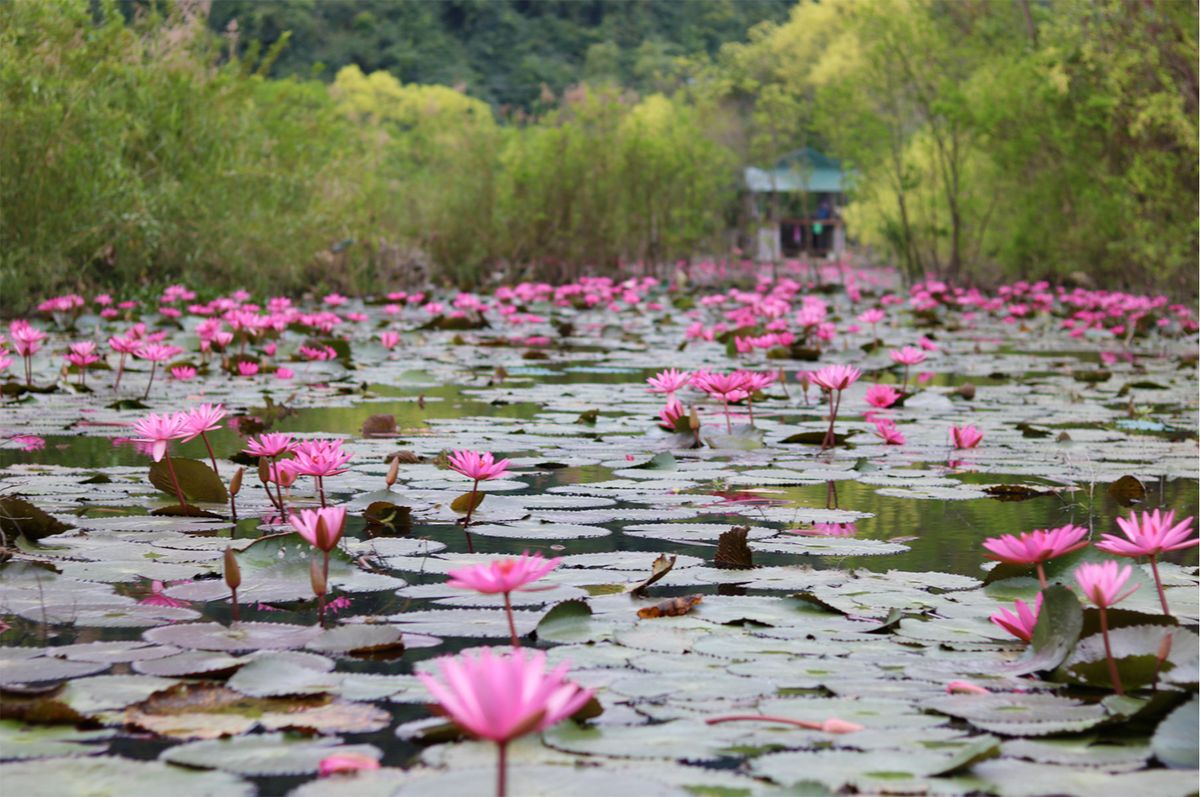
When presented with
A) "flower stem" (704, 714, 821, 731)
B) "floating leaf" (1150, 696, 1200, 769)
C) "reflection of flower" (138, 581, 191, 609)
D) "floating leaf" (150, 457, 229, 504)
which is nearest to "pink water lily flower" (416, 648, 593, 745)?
"flower stem" (704, 714, 821, 731)

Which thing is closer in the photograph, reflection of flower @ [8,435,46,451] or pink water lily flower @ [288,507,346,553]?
pink water lily flower @ [288,507,346,553]

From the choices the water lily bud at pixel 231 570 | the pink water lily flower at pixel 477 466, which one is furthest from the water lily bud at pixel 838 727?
the pink water lily flower at pixel 477 466

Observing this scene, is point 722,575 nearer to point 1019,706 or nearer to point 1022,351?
point 1019,706

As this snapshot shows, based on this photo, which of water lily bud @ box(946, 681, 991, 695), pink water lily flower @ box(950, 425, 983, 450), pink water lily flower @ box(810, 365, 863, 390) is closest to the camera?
water lily bud @ box(946, 681, 991, 695)

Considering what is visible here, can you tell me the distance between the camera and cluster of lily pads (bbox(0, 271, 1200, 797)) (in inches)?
53.1

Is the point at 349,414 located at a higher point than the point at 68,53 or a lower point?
lower

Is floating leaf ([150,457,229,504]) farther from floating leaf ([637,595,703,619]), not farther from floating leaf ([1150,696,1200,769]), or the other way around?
floating leaf ([1150,696,1200,769])

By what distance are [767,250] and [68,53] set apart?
25.1 m

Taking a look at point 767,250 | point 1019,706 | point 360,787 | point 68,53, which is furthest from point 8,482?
point 767,250

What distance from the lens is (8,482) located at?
10.1ft

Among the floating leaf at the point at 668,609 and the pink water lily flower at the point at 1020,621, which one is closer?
the pink water lily flower at the point at 1020,621

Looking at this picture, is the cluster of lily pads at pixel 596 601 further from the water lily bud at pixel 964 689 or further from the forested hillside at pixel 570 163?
the forested hillside at pixel 570 163

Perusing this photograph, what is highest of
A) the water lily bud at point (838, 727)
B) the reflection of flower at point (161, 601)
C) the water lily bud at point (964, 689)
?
the reflection of flower at point (161, 601)

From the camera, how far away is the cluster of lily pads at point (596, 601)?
1349mm
